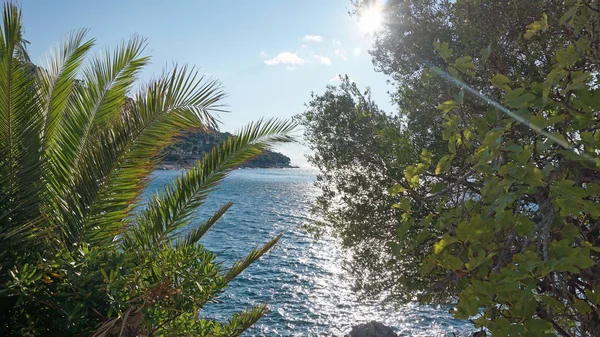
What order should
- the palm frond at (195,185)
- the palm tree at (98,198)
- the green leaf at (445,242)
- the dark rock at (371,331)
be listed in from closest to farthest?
the green leaf at (445,242), the palm tree at (98,198), the palm frond at (195,185), the dark rock at (371,331)

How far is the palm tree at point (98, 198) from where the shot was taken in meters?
4.17

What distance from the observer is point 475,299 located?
6.34 ft

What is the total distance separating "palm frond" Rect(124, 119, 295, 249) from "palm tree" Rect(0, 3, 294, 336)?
17 millimetres

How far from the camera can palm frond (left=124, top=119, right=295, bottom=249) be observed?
618 centimetres

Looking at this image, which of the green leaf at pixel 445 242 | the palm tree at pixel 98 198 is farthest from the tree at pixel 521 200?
the palm tree at pixel 98 198

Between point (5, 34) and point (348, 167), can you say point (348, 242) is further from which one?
point (5, 34)

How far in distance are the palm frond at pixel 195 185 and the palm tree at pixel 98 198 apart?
0.02 m

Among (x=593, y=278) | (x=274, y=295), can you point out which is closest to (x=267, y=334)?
(x=274, y=295)

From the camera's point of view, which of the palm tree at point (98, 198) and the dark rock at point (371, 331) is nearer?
the palm tree at point (98, 198)

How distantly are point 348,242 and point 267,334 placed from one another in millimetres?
12407

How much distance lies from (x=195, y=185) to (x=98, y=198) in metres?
1.37

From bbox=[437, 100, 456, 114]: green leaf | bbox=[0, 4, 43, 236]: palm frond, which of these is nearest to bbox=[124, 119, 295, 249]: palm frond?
bbox=[0, 4, 43, 236]: palm frond

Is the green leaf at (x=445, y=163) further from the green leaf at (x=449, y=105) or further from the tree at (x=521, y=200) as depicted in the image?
the green leaf at (x=449, y=105)

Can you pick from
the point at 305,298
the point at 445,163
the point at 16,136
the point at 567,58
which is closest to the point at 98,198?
the point at 16,136
